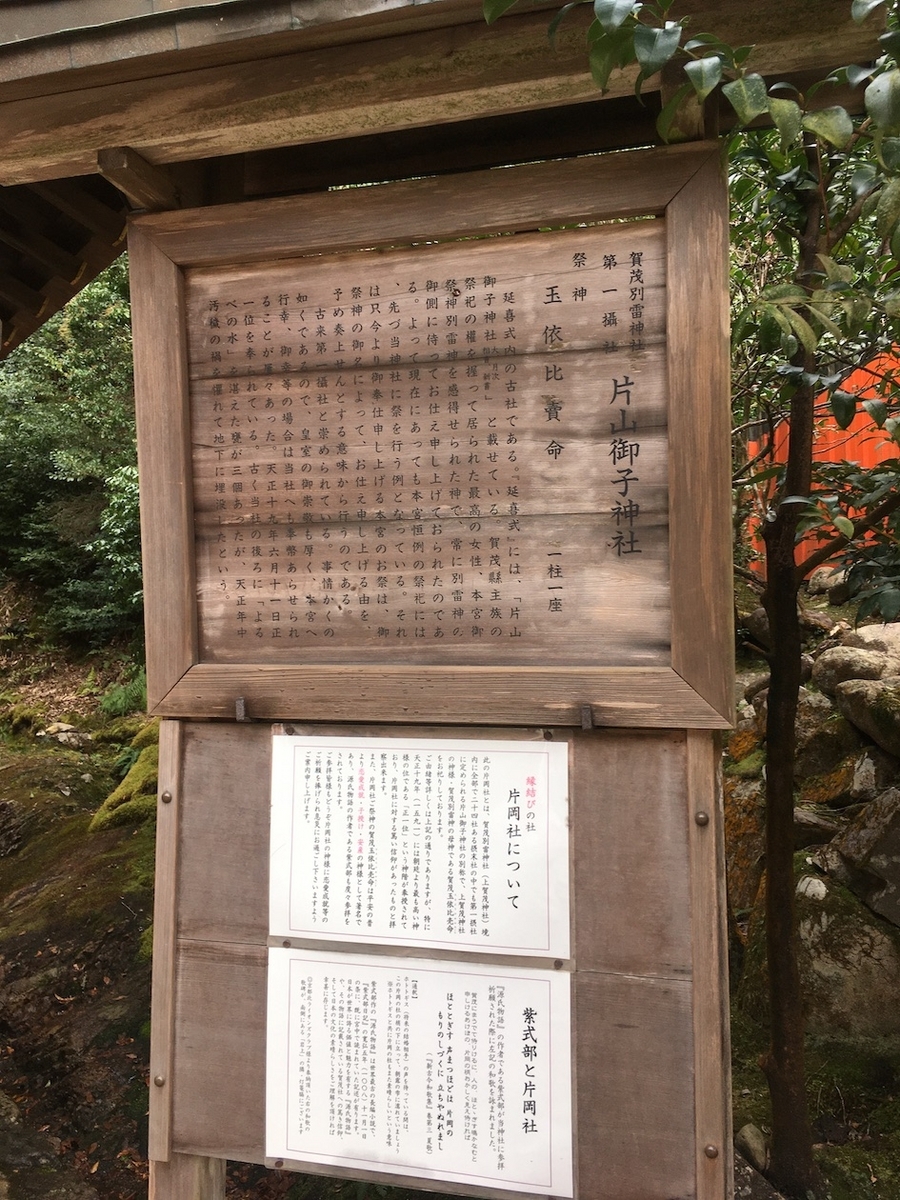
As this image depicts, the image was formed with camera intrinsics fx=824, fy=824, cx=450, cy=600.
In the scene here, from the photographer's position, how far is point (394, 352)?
225cm

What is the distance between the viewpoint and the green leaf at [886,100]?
5.05 feet

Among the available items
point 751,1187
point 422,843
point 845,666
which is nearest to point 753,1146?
point 751,1187

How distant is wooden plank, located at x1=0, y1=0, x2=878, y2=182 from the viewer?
6.22ft

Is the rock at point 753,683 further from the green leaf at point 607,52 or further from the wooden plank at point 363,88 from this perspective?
the green leaf at point 607,52

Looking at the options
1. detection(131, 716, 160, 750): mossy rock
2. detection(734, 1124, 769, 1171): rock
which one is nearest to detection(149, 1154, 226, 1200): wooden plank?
detection(734, 1124, 769, 1171): rock

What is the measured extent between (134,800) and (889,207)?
6.72 meters

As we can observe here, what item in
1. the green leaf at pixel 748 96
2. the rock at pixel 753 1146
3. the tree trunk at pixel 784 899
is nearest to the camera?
the green leaf at pixel 748 96

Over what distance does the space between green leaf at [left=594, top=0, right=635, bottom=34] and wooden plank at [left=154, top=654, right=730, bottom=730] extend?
139 cm

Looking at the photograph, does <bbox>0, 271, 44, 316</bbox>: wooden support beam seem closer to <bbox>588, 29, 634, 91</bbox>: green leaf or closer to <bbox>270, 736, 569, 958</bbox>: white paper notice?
<bbox>270, 736, 569, 958</bbox>: white paper notice

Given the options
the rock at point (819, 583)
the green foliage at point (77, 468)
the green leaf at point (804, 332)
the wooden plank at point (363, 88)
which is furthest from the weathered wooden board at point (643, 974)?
the green foliage at point (77, 468)

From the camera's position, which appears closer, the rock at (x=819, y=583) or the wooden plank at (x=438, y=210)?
the wooden plank at (x=438, y=210)

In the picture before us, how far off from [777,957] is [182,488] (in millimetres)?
2951

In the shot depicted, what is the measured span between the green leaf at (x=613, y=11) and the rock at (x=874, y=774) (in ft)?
13.8

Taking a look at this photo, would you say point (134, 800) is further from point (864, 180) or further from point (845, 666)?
point (864, 180)
